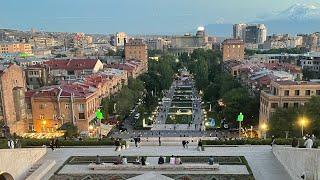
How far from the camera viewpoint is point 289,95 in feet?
151

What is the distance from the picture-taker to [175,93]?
3627 inches

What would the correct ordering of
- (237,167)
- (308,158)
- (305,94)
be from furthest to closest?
(305,94)
(237,167)
(308,158)

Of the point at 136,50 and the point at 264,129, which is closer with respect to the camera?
the point at 264,129

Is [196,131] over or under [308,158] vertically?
under

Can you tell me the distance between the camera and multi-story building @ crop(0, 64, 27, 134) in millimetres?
45719

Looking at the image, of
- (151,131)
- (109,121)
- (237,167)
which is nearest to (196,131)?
(151,131)

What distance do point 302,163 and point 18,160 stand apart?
54.5ft

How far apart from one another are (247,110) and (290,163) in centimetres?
2975

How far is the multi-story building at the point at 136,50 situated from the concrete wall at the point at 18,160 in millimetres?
91613

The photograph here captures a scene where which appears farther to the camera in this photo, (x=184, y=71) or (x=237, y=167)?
(x=184, y=71)

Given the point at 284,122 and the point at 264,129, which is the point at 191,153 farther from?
the point at 264,129

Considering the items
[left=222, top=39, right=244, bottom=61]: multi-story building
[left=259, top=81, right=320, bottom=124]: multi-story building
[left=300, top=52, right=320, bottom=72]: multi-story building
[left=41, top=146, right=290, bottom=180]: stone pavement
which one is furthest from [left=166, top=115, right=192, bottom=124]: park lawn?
[left=222, top=39, right=244, bottom=61]: multi-story building

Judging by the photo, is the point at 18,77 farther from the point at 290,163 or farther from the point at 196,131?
the point at 290,163

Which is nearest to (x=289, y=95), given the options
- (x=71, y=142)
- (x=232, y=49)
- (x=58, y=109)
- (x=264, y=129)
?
(x=264, y=129)
